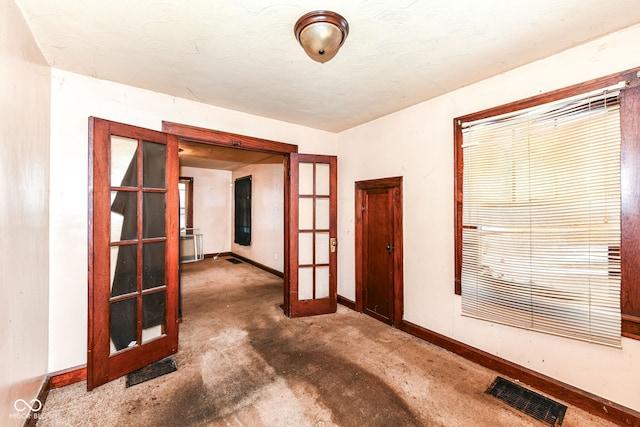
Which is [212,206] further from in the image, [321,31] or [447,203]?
[321,31]

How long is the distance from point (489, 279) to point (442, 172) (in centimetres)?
115

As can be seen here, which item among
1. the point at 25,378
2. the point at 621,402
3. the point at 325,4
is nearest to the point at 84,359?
the point at 25,378

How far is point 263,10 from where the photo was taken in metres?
1.56

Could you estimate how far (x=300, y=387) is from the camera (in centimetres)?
214

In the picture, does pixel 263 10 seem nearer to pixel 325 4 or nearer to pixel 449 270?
pixel 325 4

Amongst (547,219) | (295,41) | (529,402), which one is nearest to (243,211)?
(295,41)

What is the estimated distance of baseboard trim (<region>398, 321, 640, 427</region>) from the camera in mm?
1756

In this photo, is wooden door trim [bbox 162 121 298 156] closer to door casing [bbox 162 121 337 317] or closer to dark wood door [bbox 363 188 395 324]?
door casing [bbox 162 121 337 317]

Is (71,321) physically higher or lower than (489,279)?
lower

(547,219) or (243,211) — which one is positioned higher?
(243,211)

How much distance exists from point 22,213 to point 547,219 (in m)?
3.71

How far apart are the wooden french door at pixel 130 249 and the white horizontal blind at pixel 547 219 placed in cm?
297

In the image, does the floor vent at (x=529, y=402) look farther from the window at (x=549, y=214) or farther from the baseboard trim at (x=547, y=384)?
the window at (x=549, y=214)

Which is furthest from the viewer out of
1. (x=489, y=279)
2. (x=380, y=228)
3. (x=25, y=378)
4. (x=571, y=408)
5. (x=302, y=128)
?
(x=302, y=128)
